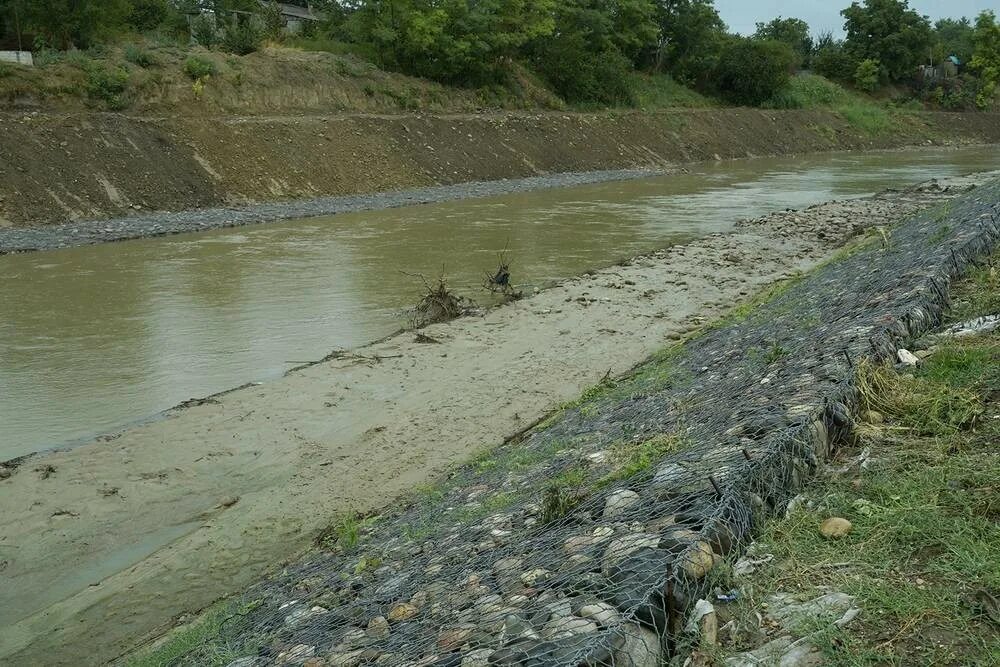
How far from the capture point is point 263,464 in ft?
26.2

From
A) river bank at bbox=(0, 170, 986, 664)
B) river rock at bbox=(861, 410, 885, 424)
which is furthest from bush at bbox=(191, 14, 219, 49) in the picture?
river rock at bbox=(861, 410, 885, 424)

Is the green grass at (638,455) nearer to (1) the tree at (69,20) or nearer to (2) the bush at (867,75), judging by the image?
(1) the tree at (69,20)

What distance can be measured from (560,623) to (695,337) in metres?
7.55

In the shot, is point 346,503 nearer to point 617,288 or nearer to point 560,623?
point 560,623

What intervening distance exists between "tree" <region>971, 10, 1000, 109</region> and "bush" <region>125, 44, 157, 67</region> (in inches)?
2402

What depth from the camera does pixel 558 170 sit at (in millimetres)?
36594

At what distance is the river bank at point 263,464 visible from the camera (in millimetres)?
6031

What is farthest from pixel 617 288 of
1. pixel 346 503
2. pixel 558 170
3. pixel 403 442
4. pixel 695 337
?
pixel 558 170

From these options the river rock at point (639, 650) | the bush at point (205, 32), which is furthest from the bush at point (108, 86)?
the river rock at point (639, 650)

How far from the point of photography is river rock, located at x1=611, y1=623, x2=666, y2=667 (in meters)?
3.23

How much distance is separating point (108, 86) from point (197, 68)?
3.82m

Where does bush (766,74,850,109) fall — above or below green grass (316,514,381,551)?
above

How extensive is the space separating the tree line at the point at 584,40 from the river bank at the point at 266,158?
14.6 ft

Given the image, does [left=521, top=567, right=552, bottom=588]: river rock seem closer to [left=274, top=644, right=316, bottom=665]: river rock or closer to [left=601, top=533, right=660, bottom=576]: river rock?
[left=601, top=533, right=660, bottom=576]: river rock
